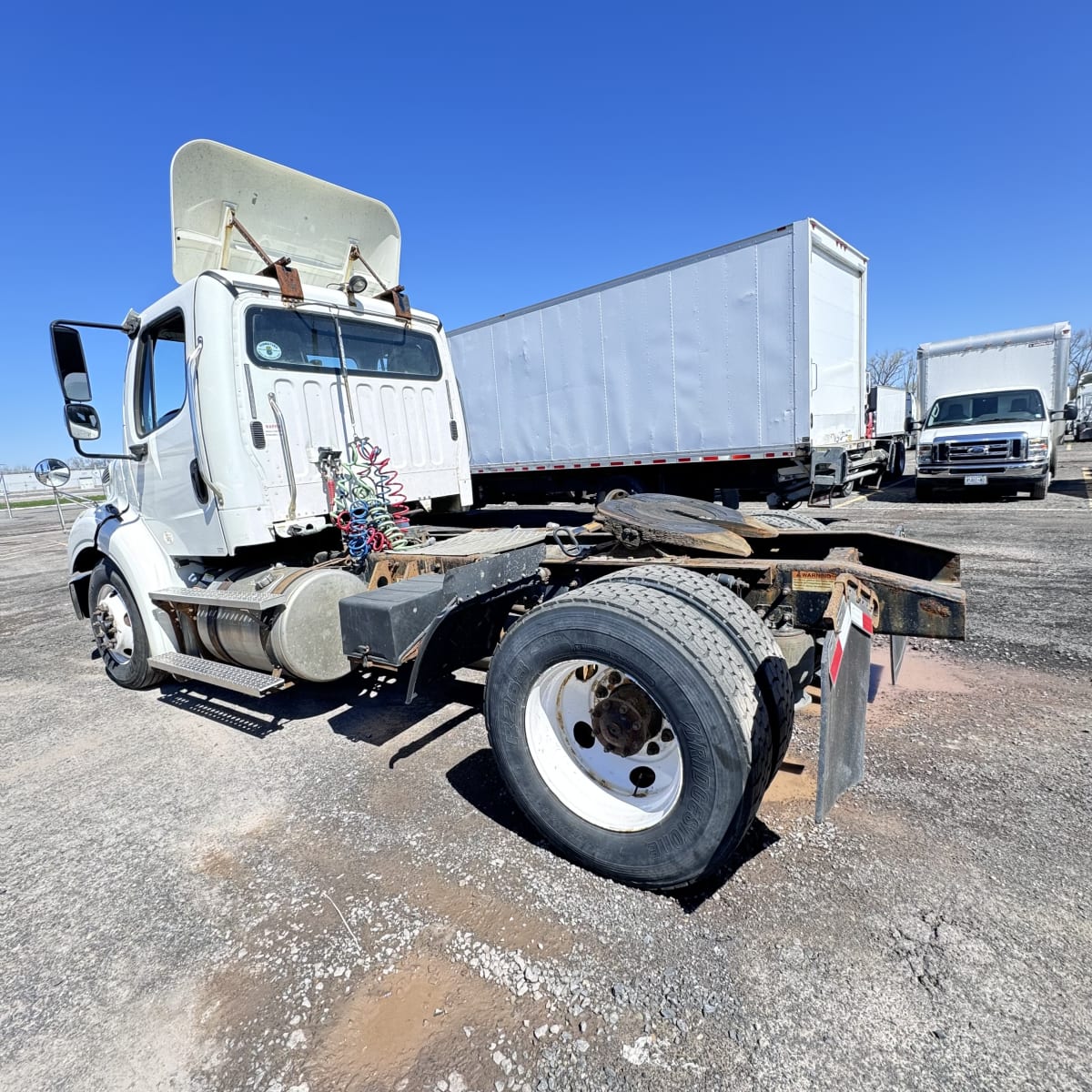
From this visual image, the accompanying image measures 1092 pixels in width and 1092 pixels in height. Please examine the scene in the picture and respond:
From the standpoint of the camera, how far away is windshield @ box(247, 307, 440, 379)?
4.09 m

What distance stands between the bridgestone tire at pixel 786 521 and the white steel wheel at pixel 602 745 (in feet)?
5.79

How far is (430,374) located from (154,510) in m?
2.30

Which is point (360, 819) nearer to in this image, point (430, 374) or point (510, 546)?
point (510, 546)

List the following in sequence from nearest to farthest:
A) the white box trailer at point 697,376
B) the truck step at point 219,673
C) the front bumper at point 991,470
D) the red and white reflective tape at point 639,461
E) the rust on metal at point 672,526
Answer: the rust on metal at point 672,526 → the truck step at point 219,673 → the white box trailer at point 697,376 → the red and white reflective tape at point 639,461 → the front bumper at point 991,470

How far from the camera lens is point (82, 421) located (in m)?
4.25

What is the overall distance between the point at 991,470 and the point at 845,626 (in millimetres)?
12418

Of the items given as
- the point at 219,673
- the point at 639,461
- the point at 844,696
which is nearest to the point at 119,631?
the point at 219,673

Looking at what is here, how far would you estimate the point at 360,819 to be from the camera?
3033mm

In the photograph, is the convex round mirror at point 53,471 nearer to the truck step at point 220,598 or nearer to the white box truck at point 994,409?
the truck step at point 220,598

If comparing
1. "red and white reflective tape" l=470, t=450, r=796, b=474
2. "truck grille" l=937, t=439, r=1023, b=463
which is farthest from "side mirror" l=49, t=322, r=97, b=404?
"truck grille" l=937, t=439, r=1023, b=463

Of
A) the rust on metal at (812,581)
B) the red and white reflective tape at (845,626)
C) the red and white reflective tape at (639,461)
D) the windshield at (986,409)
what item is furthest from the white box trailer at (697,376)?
the red and white reflective tape at (845,626)

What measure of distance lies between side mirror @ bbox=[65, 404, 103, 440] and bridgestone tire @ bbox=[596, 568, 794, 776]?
3.88 meters

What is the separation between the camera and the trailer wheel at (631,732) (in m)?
2.12

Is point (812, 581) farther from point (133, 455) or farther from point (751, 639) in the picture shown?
point (133, 455)
